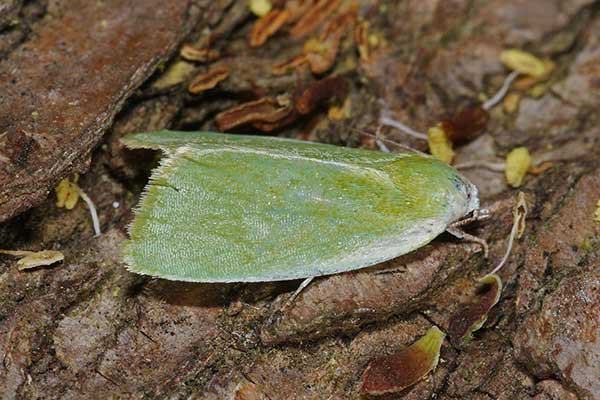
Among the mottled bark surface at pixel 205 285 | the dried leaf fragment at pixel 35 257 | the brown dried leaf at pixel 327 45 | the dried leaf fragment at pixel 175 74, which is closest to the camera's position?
the mottled bark surface at pixel 205 285

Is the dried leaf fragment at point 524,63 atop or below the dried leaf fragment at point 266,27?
below

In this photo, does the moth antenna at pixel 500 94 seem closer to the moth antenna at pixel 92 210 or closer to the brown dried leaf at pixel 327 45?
the brown dried leaf at pixel 327 45

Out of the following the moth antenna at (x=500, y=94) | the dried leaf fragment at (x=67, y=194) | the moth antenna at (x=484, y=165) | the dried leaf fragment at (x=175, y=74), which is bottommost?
the moth antenna at (x=484, y=165)

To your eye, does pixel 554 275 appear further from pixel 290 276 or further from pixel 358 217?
pixel 290 276

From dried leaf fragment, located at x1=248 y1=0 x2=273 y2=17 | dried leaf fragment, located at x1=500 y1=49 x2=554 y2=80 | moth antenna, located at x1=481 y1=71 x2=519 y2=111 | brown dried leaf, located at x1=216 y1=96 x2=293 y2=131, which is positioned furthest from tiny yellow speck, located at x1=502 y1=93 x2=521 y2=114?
dried leaf fragment, located at x1=248 y1=0 x2=273 y2=17

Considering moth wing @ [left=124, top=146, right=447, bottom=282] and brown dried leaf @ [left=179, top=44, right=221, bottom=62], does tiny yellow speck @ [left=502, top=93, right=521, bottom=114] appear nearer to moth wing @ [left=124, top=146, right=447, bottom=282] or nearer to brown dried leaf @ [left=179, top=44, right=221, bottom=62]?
moth wing @ [left=124, top=146, right=447, bottom=282]

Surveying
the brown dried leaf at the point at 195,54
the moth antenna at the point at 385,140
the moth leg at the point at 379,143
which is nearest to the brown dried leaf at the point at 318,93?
the moth antenna at the point at 385,140

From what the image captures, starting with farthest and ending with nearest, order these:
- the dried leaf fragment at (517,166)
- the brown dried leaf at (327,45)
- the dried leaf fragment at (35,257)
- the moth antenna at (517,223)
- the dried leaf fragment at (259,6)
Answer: the dried leaf fragment at (259,6)
the brown dried leaf at (327,45)
the dried leaf fragment at (517,166)
the moth antenna at (517,223)
the dried leaf fragment at (35,257)
